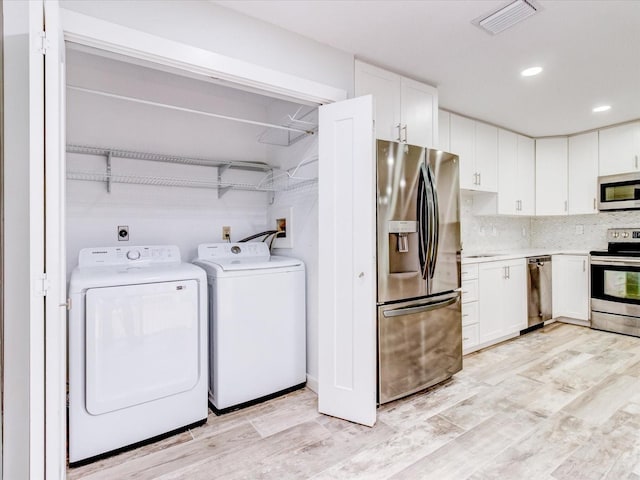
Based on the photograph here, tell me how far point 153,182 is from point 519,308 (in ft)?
12.6

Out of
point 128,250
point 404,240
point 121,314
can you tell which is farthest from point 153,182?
point 404,240

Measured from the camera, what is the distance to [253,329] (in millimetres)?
2373

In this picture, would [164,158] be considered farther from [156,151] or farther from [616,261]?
[616,261]

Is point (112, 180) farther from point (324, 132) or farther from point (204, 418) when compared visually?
point (204, 418)

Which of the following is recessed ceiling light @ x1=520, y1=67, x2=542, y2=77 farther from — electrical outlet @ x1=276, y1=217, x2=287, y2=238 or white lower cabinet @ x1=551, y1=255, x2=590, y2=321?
white lower cabinet @ x1=551, y1=255, x2=590, y2=321

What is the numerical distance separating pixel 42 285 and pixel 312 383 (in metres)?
1.94

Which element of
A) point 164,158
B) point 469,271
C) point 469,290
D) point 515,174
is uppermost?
point 515,174

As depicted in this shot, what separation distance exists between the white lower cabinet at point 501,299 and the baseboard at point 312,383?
1778 millimetres

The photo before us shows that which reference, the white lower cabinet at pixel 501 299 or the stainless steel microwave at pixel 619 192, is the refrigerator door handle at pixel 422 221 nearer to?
the white lower cabinet at pixel 501 299

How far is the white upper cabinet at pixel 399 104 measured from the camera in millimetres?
2527

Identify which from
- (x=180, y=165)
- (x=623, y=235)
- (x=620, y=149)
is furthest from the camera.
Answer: (x=623, y=235)

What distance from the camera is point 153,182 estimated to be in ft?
8.50

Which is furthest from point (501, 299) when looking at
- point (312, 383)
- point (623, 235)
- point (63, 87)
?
point (63, 87)

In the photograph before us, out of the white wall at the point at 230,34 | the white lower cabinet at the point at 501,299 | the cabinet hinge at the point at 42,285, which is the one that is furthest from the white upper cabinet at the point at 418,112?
the cabinet hinge at the point at 42,285
